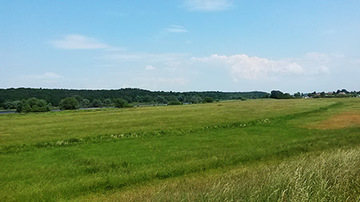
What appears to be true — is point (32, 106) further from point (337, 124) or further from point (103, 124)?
point (337, 124)

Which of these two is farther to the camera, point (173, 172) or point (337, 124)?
point (337, 124)

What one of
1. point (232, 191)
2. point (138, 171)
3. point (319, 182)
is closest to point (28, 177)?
point (138, 171)

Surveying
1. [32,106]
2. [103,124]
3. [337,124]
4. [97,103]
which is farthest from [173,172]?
[97,103]

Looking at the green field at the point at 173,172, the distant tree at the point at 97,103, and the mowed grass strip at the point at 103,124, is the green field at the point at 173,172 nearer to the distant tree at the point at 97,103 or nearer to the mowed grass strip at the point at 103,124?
the mowed grass strip at the point at 103,124

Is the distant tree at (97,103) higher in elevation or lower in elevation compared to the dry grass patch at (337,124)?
higher

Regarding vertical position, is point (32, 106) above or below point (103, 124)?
above

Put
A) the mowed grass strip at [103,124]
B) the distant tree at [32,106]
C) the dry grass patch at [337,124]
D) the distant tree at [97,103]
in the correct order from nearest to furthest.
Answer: the mowed grass strip at [103,124] < the dry grass patch at [337,124] < the distant tree at [32,106] < the distant tree at [97,103]

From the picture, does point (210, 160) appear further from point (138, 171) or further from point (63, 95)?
point (63, 95)

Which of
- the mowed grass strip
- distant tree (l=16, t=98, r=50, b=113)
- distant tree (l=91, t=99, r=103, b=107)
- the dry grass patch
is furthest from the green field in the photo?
distant tree (l=91, t=99, r=103, b=107)

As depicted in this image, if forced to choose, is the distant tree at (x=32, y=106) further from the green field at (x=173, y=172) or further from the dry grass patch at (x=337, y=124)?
the dry grass patch at (x=337, y=124)

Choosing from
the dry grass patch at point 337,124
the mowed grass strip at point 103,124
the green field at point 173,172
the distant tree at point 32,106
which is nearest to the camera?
the green field at point 173,172

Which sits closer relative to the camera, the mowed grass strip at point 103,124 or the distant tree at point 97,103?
the mowed grass strip at point 103,124

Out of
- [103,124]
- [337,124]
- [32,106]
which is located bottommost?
[103,124]

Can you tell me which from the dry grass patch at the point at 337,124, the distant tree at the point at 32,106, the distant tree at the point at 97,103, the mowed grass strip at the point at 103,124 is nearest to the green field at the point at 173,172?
the mowed grass strip at the point at 103,124
